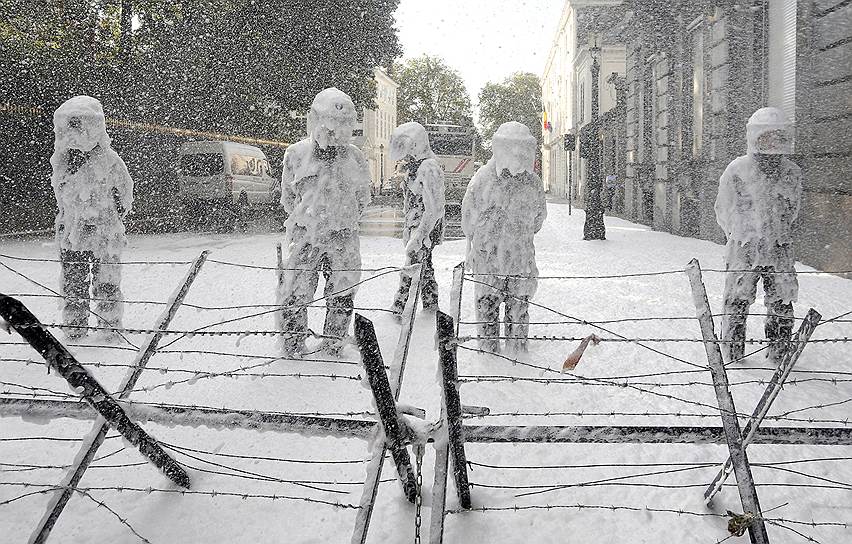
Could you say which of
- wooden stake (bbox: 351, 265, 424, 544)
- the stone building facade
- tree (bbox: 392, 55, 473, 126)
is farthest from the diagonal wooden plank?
tree (bbox: 392, 55, 473, 126)

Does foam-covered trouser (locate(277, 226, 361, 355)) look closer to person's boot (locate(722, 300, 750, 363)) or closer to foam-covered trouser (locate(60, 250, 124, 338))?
foam-covered trouser (locate(60, 250, 124, 338))

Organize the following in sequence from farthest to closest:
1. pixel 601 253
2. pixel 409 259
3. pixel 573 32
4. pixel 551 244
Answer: pixel 573 32 → pixel 551 244 → pixel 601 253 → pixel 409 259

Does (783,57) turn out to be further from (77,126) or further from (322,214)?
(77,126)

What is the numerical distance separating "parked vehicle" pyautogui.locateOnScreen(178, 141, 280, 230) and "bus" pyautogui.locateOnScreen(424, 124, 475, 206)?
7.90 metres

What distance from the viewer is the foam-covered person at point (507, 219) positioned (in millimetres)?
5770

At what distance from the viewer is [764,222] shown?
18.2 ft

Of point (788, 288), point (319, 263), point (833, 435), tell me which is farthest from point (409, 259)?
point (833, 435)

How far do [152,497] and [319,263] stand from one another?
2846 mm

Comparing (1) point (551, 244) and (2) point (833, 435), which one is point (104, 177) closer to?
(2) point (833, 435)

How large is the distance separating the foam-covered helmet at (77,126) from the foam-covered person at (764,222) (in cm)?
502

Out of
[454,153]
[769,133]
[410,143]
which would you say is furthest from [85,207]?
[454,153]

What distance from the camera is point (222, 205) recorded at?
19.2 metres

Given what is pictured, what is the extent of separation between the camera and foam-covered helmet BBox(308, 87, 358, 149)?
5.73 metres

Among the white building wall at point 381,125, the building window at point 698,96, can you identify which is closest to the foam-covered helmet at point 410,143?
the building window at point 698,96
